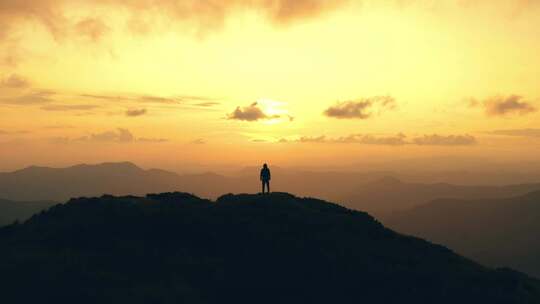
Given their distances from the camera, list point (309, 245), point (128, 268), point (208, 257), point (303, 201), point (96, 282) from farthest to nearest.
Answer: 1. point (303, 201)
2. point (309, 245)
3. point (208, 257)
4. point (128, 268)
5. point (96, 282)

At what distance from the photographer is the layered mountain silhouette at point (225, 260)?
111 feet

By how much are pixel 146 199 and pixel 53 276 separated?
18357mm

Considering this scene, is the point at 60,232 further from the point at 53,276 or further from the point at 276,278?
the point at 276,278

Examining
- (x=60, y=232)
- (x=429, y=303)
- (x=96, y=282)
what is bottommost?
(x=429, y=303)

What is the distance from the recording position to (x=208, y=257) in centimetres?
4034

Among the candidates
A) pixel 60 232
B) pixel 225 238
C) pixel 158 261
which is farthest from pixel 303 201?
pixel 60 232

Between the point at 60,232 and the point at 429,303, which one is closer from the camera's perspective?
the point at 429,303

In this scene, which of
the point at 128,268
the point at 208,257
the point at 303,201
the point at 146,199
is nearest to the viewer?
the point at 128,268

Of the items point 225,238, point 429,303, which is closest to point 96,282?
point 225,238

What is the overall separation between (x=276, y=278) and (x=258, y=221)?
9411 millimetres

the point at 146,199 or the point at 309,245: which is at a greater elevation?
the point at 146,199

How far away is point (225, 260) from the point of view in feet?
132

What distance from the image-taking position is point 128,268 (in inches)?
1435

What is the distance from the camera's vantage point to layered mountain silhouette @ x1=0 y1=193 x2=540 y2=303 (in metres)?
33.8
